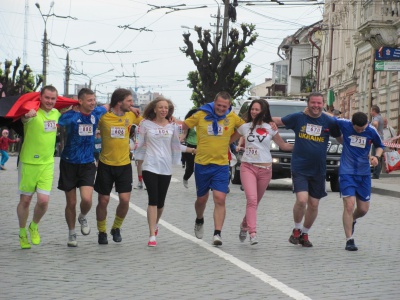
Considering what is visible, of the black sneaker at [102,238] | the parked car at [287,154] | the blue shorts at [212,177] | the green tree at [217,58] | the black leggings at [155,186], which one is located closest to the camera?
the black sneaker at [102,238]

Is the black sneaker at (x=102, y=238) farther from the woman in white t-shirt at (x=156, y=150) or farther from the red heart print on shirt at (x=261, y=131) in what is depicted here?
the red heart print on shirt at (x=261, y=131)

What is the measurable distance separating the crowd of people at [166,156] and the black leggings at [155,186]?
1 cm

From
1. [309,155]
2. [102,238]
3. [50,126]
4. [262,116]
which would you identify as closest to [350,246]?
[309,155]

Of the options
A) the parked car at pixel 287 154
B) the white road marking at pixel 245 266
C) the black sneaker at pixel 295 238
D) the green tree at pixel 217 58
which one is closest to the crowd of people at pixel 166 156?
the black sneaker at pixel 295 238

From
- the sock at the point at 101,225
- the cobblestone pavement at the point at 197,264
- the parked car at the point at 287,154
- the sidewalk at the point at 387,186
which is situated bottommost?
the sidewalk at the point at 387,186

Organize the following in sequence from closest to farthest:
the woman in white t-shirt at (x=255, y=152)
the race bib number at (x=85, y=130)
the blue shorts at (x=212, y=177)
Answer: the race bib number at (x=85, y=130), the blue shorts at (x=212, y=177), the woman in white t-shirt at (x=255, y=152)

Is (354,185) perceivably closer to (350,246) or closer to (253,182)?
(350,246)

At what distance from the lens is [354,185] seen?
42.6 feet

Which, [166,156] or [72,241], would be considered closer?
[72,241]

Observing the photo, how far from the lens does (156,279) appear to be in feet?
31.6

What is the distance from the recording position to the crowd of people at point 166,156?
466 inches

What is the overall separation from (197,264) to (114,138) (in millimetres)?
2158

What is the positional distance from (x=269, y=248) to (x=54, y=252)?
2440mm

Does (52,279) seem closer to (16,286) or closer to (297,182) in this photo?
(16,286)
